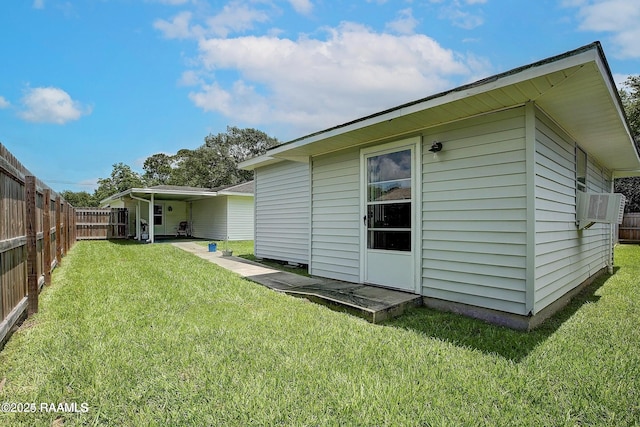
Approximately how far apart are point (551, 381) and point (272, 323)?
8.23 ft

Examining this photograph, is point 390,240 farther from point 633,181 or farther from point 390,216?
point 633,181

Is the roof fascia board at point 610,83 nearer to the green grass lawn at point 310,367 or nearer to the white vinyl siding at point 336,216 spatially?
the green grass lawn at point 310,367

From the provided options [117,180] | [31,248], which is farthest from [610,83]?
[117,180]

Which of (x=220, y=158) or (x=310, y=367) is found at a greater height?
(x=220, y=158)

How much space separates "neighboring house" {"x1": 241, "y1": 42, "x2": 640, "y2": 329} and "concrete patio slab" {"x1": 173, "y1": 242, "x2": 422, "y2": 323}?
0.24 meters

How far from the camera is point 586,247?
5516mm

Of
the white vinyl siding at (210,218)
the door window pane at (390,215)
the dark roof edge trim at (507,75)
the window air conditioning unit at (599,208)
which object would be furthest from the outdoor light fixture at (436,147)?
the white vinyl siding at (210,218)

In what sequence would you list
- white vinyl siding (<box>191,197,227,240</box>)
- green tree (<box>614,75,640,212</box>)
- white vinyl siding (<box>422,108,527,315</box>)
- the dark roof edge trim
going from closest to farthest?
the dark roof edge trim, white vinyl siding (<box>422,108,527,315</box>), white vinyl siding (<box>191,197,227,240</box>), green tree (<box>614,75,640,212</box>)

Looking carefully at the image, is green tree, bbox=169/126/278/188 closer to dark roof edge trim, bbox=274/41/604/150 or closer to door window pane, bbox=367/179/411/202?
door window pane, bbox=367/179/411/202

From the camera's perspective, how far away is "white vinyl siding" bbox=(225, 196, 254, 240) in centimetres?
1463

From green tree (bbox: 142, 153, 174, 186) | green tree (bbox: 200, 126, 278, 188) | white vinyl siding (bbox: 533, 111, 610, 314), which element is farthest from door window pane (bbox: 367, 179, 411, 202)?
green tree (bbox: 142, 153, 174, 186)

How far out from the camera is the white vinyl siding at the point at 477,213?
3.39 meters

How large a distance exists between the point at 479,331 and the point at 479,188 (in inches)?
63.7

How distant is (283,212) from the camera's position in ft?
A: 26.7
